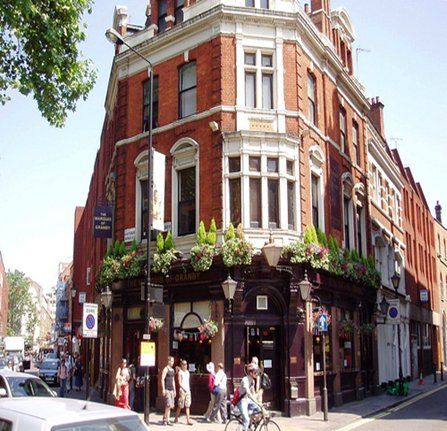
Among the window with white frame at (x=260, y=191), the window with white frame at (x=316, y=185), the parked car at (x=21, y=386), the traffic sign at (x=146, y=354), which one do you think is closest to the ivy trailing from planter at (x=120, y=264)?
the window with white frame at (x=260, y=191)

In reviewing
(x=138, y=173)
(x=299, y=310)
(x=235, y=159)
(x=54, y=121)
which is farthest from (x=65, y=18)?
(x=299, y=310)

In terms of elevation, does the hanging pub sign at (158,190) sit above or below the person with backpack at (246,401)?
above

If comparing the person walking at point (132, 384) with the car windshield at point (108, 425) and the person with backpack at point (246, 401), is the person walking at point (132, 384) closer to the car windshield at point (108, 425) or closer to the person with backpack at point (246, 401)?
the person with backpack at point (246, 401)

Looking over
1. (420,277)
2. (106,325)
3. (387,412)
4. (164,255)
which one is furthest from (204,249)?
(420,277)

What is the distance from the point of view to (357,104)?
28.5 meters

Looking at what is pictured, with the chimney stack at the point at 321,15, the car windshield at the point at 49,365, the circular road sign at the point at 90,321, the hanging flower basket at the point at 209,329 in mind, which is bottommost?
the car windshield at the point at 49,365

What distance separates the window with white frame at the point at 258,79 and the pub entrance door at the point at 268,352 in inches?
303

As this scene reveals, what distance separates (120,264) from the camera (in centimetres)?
2172

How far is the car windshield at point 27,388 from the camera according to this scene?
491 inches

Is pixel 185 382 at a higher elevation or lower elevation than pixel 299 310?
lower

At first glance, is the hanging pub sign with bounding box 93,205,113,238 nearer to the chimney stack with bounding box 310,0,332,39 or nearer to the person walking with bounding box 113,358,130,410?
the person walking with bounding box 113,358,130,410

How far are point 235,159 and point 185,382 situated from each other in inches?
293

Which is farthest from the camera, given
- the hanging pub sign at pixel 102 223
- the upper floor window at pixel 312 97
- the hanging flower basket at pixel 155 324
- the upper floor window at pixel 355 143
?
the upper floor window at pixel 355 143

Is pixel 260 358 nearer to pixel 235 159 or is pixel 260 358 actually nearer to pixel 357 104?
pixel 235 159
